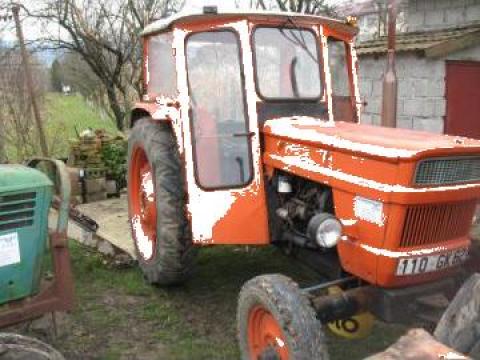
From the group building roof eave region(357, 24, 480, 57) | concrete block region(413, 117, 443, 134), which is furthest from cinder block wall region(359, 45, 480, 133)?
building roof eave region(357, 24, 480, 57)

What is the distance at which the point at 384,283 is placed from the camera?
9.56ft

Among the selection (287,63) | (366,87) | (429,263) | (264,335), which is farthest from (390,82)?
(264,335)

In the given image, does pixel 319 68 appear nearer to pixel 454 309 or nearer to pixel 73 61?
pixel 454 309

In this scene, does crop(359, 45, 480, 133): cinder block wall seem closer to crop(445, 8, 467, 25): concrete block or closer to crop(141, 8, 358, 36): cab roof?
crop(445, 8, 467, 25): concrete block

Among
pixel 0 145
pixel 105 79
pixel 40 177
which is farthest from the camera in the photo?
pixel 105 79

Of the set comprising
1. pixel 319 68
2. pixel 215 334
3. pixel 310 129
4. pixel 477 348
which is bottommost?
pixel 215 334

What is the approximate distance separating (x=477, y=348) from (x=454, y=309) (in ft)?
0.77

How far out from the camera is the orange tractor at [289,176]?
284cm

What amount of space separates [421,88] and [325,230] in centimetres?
555

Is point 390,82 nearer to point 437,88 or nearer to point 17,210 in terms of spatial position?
point 437,88

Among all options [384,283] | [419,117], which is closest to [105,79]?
[419,117]

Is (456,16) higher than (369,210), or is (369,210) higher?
(456,16)

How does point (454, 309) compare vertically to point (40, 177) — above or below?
below

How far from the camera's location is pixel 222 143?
12.5ft
